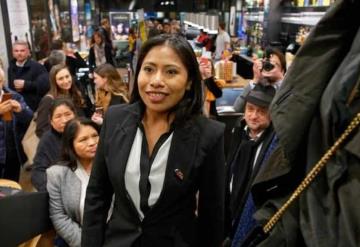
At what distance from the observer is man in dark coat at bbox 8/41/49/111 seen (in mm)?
4043

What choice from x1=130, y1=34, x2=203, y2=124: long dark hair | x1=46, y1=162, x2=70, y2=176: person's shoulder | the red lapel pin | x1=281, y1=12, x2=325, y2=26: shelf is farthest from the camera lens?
x1=281, y1=12, x2=325, y2=26: shelf

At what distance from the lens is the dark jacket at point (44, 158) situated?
2471mm

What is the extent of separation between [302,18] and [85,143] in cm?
Answer: 671

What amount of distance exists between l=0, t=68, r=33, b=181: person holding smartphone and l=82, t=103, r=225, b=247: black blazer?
1853 mm

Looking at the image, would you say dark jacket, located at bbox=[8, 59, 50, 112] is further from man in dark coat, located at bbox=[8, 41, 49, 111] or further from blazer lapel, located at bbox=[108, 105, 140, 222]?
blazer lapel, located at bbox=[108, 105, 140, 222]

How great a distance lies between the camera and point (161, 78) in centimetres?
123

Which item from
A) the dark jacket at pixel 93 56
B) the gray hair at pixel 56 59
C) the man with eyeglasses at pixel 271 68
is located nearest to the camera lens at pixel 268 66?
the man with eyeglasses at pixel 271 68

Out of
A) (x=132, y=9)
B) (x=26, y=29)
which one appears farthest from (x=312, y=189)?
(x=132, y=9)

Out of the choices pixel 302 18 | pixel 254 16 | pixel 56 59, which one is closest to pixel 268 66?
pixel 56 59

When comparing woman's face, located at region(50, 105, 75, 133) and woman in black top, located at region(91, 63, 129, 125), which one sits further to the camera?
woman in black top, located at region(91, 63, 129, 125)

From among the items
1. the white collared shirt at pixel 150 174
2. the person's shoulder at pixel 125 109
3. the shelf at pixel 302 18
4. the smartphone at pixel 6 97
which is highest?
the shelf at pixel 302 18

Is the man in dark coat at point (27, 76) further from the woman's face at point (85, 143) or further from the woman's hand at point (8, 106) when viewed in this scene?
the woman's face at point (85, 143)

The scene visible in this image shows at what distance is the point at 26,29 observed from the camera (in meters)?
5.39

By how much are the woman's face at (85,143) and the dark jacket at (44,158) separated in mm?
395
